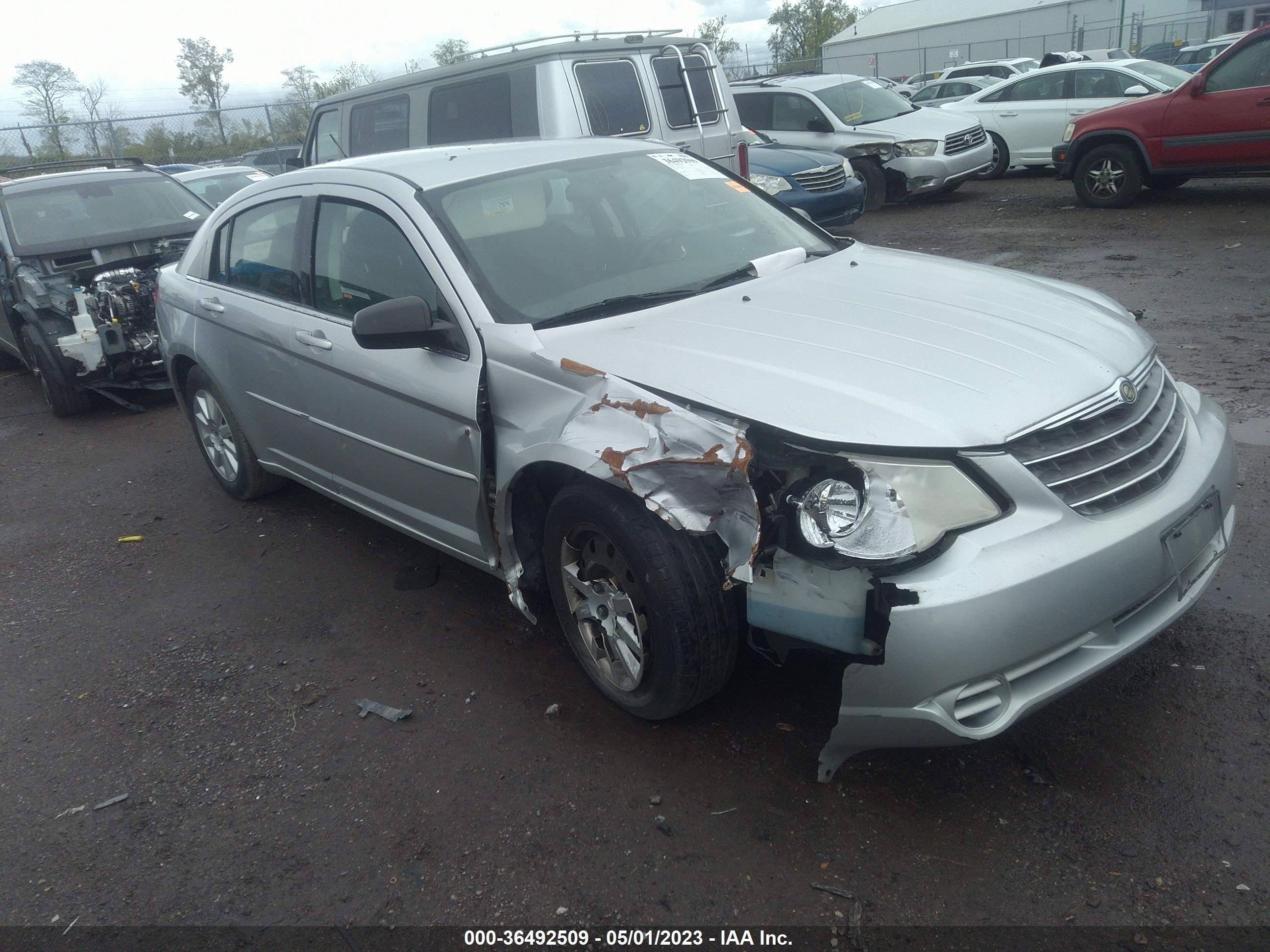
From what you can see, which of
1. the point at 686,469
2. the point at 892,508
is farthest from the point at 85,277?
the point at 892,508

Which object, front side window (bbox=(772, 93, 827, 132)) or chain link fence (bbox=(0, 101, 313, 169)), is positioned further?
chain link fence (bbox=(0, 101, 313, 169))

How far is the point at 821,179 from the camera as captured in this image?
10766 millimetres

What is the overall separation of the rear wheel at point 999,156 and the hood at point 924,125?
691 millimetres

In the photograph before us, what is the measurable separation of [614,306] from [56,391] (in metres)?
6.17

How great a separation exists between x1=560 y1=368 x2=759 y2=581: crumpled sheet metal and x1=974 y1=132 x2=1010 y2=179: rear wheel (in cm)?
1245

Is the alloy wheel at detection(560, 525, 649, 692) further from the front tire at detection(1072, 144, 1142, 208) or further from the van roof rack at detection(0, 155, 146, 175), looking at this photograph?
the front tire at detection(1072, 144, 1142, 208)

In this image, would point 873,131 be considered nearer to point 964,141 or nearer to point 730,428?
point 964,141

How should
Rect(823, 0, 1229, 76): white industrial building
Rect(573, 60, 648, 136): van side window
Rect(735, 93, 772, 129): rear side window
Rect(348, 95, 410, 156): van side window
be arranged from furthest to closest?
Rect(823, 0, 1229, 76): white industrial building, Rect(735, 93, 772, 129): rear side window, Rect(348, 95, 410, 156): van side window, Rect(573, 60, 648, 136): van side window

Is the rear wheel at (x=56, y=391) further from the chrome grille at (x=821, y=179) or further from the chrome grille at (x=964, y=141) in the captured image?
the chrome grille at (x=964, y=141)

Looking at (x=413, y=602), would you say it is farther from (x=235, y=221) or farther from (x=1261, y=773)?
(x=1261, y=773)

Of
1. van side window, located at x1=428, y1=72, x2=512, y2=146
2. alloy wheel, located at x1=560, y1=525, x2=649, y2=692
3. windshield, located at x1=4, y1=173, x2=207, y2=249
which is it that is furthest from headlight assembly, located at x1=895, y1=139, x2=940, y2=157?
alloy wheel, located at x1=560, y1=525, x2=649, y2=692

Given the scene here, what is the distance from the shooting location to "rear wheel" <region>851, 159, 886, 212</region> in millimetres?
12695

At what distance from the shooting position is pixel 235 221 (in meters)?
4.89

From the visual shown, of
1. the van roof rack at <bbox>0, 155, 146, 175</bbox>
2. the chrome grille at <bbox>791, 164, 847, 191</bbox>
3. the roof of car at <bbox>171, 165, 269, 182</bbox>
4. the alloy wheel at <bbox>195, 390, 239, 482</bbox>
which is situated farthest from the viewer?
the roof of car at <bbox>171, 165, 269, 182</bbox>
